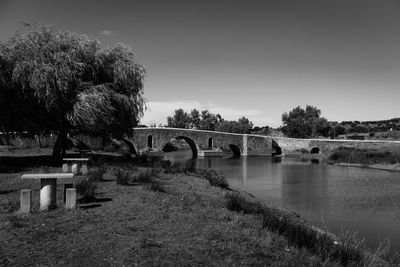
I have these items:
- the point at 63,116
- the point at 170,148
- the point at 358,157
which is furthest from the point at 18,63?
the point at 170,148

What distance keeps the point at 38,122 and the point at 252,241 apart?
15.2 meters

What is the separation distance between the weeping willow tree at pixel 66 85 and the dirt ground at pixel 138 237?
8.82 metres

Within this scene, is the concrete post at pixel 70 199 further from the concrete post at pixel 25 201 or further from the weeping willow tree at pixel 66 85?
the weeping willow tree at pixel 66 85

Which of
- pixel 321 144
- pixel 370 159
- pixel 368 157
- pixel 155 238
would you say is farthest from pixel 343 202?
pixel 321 144

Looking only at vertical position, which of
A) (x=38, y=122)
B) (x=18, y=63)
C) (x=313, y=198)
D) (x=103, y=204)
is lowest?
(x=313, y=198)

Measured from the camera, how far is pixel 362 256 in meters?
6.99

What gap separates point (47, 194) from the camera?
26.2 feet

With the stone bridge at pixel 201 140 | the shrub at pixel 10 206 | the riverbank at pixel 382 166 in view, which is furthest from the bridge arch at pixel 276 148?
the shrub at pixel 10 206

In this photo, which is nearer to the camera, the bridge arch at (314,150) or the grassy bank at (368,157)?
the grassy bank at (368,157)

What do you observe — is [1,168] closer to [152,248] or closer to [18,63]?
[18,63]

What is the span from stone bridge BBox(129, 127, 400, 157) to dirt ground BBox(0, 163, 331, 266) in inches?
1813

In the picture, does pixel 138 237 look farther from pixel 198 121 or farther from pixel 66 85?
pixel 198 121

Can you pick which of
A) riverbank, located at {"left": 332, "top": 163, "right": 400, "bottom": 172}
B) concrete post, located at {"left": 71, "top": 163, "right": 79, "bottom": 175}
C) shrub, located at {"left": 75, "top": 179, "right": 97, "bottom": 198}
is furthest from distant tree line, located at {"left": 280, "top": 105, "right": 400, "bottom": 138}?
shrub, located at {"left": 75, "top": 179, "right": 97, "bottom": 198}

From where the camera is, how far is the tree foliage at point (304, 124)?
299ft
